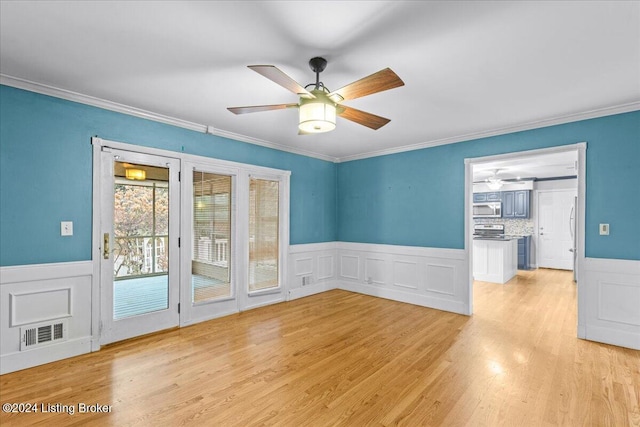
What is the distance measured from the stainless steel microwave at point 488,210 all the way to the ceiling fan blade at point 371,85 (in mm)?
8097

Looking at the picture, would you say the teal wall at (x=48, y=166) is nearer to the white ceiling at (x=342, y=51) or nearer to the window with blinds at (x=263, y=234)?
the white ceiling at (x=342, y=51)

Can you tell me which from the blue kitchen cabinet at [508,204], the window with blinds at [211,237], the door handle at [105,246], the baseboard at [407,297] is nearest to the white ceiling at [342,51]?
the window with blinds at [211,237]

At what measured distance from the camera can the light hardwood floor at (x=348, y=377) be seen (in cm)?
212

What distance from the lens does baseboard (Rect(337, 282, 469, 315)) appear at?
450 cm

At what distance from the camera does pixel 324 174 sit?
5961 mm

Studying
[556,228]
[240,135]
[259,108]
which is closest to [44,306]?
[259,108]

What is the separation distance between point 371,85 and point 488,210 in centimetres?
828

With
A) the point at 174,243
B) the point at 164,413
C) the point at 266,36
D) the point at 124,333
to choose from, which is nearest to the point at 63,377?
the point at 124,333

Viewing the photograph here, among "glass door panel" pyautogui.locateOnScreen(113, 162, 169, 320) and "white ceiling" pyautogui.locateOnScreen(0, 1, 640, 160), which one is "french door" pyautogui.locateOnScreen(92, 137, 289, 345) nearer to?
"glass door panel" pyautogui.locateOnScreen(113, 162, 169, 320)

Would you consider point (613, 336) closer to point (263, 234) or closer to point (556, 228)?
point (263, 234)

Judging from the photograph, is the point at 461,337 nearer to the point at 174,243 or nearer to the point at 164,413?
the point at 164,413

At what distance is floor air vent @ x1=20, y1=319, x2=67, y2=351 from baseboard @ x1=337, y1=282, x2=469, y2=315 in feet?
13.9

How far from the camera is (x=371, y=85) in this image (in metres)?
2.10

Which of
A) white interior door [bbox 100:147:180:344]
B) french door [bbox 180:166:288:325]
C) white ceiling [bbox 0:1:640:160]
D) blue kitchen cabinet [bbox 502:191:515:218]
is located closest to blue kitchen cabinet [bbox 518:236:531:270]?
blue kitchen cabinet [bbox 502:191:515:218]
